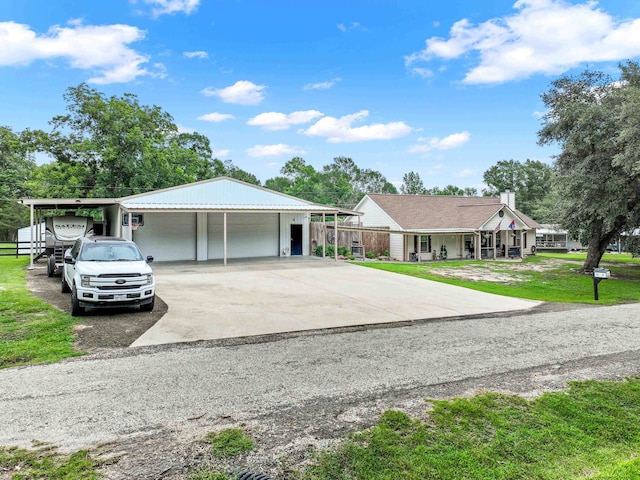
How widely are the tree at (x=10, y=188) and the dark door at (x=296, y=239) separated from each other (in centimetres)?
3380

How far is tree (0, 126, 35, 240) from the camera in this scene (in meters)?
42.2

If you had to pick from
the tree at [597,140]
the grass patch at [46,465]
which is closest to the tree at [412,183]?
the tree at [597,140]

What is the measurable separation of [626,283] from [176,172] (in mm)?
33509

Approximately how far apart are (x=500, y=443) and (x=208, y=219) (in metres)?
20.1

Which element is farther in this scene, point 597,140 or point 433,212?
point 433,212

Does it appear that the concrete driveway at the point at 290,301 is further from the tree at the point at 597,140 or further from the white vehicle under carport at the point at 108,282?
the tree at the point at 597,140

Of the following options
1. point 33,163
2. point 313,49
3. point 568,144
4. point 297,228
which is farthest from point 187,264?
point 33,163

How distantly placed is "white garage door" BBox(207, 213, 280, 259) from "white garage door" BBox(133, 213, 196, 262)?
997mm

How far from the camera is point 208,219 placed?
21938mm

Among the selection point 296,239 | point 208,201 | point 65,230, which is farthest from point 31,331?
point 296,239

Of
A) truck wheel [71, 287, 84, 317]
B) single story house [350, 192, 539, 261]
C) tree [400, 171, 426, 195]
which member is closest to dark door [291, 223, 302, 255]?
single story house [350, 192, 539, 261]

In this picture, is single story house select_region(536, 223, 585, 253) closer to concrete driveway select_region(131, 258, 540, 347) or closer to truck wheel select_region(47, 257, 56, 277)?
concrete driveway select_region(131, 258, 540, 347)

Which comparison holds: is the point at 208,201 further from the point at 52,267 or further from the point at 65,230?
the point at 52,267

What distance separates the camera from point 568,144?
17328 mm
